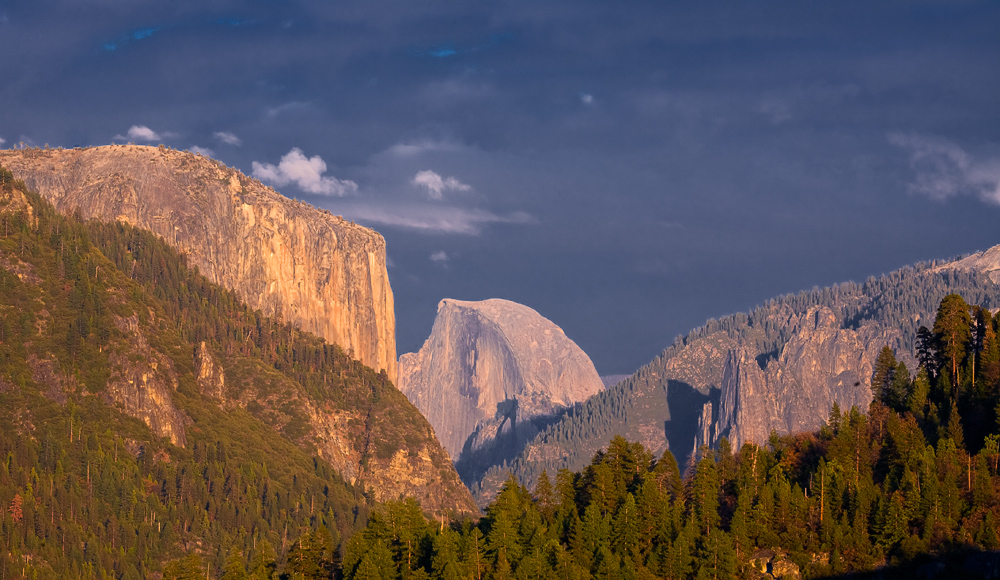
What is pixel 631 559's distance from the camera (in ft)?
613

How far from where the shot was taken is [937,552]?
184 metres

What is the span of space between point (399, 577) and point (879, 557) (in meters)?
74.6

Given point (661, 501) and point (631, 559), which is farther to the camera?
point (661, 501)

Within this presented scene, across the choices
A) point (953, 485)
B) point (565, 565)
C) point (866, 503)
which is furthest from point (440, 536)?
point (953, 485)

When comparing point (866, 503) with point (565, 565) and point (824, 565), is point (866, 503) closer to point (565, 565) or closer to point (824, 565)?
point (824, 565)

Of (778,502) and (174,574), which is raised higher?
(778,502)

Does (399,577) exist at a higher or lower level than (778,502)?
lower

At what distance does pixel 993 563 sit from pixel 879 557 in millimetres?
16319

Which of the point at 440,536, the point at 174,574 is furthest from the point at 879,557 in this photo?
the point at 174,574

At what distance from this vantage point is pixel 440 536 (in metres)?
191

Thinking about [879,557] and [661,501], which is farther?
[661,501]

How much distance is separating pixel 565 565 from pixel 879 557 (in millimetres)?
48785

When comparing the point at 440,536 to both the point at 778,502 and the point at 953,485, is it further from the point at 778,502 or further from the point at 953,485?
the point at 953,485

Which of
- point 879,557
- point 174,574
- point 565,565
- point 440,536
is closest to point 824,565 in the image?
point 879,557
